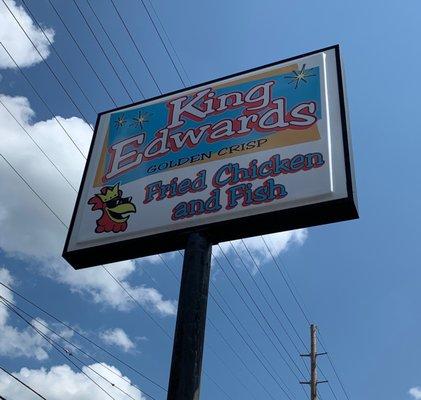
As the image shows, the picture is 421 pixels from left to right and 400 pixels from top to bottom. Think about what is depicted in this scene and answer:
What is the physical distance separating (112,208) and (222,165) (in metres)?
1.49

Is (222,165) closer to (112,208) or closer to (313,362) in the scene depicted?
(112,208)

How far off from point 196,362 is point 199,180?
2.35 meters

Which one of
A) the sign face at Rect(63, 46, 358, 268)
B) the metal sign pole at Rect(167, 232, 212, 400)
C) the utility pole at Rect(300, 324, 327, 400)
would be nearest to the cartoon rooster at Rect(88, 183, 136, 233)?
the sign face at Rect(63, 46, 358, 268)

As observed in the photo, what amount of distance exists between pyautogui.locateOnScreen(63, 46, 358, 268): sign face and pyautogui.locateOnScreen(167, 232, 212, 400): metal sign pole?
396mm

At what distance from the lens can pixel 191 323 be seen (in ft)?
17.8

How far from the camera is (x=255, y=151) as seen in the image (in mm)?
6793

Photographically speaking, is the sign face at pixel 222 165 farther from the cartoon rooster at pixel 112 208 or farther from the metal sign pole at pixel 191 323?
the metal sign pole at pixel 191 323

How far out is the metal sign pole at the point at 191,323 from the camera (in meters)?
5.08

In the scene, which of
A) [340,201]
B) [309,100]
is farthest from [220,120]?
[340,201]

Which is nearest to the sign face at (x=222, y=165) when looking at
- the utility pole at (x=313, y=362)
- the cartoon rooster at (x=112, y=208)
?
the cartoon rooster at (x=112, y=208)

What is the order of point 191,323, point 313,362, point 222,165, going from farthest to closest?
point 313,362
point 222,165
point 191,323

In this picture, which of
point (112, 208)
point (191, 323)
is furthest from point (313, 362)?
point (191, 323)

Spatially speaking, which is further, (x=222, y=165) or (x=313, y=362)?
(x=313, y=362)

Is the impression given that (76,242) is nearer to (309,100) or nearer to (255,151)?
(255,151)
